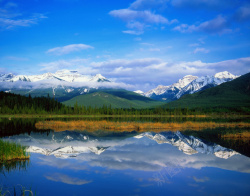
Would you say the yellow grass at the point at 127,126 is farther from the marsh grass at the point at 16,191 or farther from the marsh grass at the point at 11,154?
the marsh grass at the point at 16,191

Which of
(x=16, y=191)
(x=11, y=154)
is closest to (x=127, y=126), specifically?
(x=11, y=154)

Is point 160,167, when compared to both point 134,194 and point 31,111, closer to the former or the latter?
point 134,194

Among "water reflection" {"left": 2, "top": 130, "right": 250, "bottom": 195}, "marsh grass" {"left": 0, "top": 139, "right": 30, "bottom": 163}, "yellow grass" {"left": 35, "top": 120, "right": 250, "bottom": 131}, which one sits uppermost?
"marsh grass" {"left": 0, "top": 139, "right": 30, "bottom": 163}

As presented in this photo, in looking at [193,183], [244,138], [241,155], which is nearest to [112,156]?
[193,183]

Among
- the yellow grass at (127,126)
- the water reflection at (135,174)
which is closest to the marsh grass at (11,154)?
the water reflection at (135,174)

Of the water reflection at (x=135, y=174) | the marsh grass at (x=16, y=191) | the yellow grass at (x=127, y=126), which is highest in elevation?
the marsh grass at (x=16, y=191)

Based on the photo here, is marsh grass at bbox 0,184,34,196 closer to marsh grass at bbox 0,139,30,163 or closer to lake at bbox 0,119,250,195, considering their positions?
lake at bbox 0,119,250,195

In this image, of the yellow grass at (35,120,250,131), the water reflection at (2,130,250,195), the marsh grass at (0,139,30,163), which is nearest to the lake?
the water reflection at (2,130,250,195)

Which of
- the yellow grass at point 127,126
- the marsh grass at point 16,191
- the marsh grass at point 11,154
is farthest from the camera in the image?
the yellow grass at point 127,126

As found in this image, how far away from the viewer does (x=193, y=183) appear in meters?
18.7

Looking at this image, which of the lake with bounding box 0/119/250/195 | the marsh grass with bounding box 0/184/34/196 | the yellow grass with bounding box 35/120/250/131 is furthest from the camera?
the yellow grass with bounding box 35/120/250/131

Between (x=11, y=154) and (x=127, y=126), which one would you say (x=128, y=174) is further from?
(x=127, y=126)

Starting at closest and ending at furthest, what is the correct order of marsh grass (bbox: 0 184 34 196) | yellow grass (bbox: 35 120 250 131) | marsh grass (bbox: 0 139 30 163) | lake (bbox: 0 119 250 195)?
marsh grass (bbox: 0 184 34 196) < lake (bbox: 0 119 250 195) < marsh grass (bbox: 0 139 30 163) < yellow grass (bbox: 35 120 250 131)

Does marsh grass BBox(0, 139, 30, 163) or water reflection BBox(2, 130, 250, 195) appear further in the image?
marsh grass BBox(0, 139, 30, 163)
